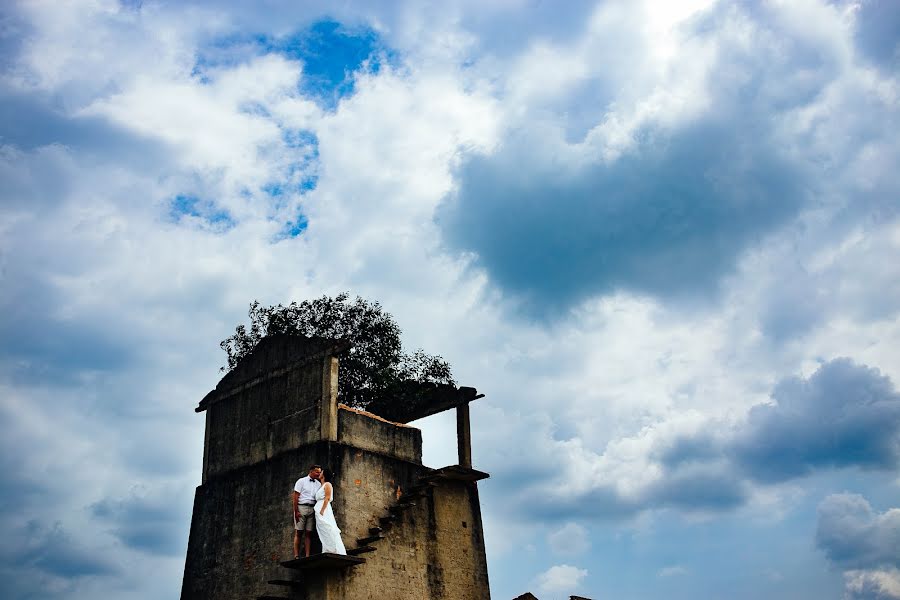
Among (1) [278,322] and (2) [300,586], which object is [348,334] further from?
(2) [300,586]

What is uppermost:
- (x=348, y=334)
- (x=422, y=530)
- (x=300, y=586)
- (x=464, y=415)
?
(x=348, y=334)

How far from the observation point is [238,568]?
19.8 m

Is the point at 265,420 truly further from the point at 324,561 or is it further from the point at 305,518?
the point at 324,561

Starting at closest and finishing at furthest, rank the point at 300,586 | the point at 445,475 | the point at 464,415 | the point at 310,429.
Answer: the point at 300,586
the point at 310,429
the point at 445,475
the point at 464,415

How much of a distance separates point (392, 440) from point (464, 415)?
2866 mm

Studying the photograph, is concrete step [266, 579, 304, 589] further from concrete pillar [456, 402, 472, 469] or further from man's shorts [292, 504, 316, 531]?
concrete pillar [456, 402, 472, 469]

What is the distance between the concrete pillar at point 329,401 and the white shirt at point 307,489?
5.58 feet

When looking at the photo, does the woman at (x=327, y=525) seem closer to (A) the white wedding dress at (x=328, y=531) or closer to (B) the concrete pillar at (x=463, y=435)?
(A) the white wedding dress at (x=328, y=531)

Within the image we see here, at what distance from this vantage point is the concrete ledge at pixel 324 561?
16547mm

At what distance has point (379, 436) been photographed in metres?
20.3

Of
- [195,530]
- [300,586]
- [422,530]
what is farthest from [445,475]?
[195,530]

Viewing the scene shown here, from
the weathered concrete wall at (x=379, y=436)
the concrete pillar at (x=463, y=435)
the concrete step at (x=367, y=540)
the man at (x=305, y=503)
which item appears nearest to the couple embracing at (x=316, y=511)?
the man at (x=305, y=503)

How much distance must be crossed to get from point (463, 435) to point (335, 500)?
5106 millimetres

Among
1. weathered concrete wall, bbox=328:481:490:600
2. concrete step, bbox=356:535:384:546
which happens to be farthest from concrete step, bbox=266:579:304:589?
concrete step, bbox=356:535:384:546
